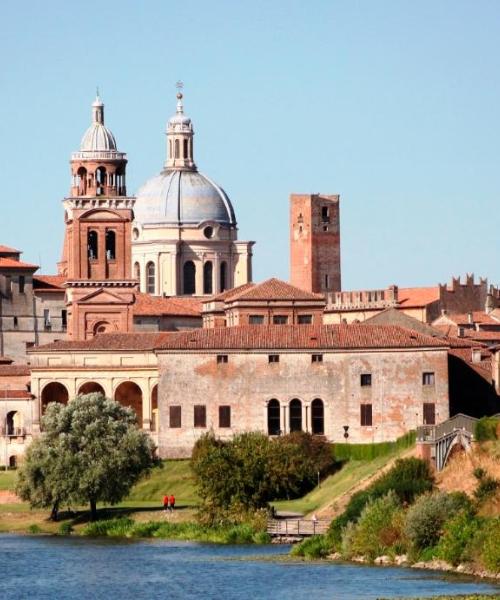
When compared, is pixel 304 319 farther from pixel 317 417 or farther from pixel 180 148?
pixel 180 148

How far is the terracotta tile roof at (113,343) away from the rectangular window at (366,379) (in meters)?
10.6

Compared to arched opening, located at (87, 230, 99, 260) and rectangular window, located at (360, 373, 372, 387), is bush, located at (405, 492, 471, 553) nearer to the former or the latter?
rectangular window, located at (360, 373, 372, 387)

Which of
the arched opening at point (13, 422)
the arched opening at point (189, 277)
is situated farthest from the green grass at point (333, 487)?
the arched opening at point (189, 277)

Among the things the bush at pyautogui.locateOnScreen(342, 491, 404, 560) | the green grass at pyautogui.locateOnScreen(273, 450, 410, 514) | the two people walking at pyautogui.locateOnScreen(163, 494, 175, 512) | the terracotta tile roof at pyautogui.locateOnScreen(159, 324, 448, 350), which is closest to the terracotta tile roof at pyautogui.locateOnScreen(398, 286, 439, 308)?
the terracotta tile roof at pyautogui.locateOnScreen(159, 324, 448, 350)

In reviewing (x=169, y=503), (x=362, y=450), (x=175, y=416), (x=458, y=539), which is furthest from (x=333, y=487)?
(x=458, y=539)

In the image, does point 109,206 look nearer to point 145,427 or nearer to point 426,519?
point 145,427

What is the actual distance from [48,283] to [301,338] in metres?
36.7

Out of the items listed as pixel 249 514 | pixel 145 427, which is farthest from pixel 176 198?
pixel 249 514

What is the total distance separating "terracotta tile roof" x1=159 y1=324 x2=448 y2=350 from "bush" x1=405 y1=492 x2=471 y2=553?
27.5 m

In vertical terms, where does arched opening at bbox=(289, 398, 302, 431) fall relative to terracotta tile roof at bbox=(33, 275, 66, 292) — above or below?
below

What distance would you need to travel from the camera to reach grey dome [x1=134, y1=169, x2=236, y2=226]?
507ft

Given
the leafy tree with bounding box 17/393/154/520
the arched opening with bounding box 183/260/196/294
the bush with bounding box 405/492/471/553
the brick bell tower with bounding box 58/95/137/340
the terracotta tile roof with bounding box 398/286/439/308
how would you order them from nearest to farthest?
the bush with bounding box 405/492/471/553
the leafy tree with bounding box 17/393/154/520
the brick bell tower with bounding box 58/95/137/340
the terracotta tile roof with bounding box 398/286/439/308
the arched opening with bounding box 183/260/196/294

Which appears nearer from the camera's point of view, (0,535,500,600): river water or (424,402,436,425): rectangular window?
(0,535,500,600): river water

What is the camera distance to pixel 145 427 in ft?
331
